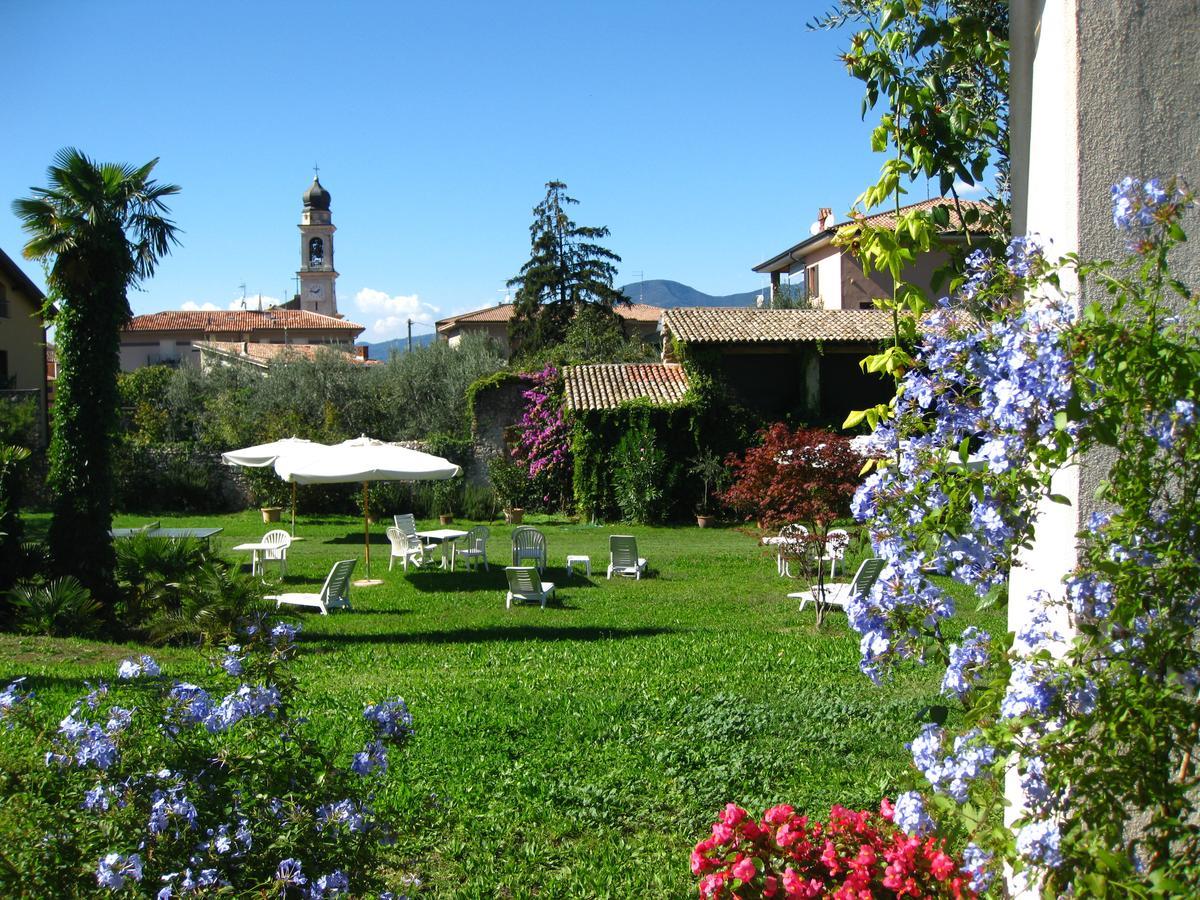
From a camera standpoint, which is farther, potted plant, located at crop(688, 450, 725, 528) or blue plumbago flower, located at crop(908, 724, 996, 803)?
potted plant, located at crop(688, 450, 725, 528)

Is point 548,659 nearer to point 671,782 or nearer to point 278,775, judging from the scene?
point 671,782

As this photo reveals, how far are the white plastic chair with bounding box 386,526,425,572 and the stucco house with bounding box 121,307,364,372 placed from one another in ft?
175

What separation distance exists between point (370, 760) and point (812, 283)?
44.8 m

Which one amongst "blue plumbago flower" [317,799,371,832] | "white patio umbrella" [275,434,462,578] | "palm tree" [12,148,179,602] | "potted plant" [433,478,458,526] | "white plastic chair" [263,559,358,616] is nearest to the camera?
"blue plumbago flower" [317,799,371,832]

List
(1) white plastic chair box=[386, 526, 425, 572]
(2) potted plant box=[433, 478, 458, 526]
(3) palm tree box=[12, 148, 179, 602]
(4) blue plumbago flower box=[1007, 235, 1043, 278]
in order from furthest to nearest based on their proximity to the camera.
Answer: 1. (2) potted plant box=[433, 478, 458, 526]
2. (1) white plastic chair box=[386, 526, 425, 572]
3. (3) palm tree box=[12, 148, 179, 602]
4. (4) blue plumbago flower box=[1007, 235, 1043, 278]

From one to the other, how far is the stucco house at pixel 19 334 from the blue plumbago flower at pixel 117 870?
37179 millimetres

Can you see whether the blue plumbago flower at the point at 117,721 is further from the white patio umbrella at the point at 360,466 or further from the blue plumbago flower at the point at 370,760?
the white patio umbrella at the point at 360,466

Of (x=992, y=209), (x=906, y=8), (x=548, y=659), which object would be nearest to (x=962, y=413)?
(x=992, y=209)

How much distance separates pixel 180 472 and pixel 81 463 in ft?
55.1

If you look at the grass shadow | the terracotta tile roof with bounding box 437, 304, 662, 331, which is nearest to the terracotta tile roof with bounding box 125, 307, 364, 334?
the terracotta tile roof with bounding box 437, 304, 662, 331

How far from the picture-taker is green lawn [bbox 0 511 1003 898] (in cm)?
525

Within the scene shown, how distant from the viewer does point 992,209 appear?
4148mm

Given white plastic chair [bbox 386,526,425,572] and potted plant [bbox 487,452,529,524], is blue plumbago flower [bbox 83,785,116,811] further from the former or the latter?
potted plant [bbox 487,452,529,524]

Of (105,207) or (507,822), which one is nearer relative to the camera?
(507,822)
